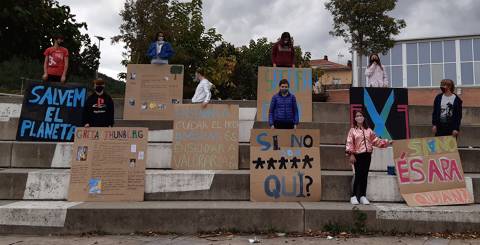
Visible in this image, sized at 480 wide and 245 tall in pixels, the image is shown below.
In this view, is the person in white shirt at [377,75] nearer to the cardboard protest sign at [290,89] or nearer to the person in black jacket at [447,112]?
the cardboard protest sign at [290,89]

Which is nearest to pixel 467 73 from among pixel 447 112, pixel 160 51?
pixel 447 112

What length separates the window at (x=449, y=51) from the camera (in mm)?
29672

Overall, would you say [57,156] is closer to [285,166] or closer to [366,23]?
[285,166]

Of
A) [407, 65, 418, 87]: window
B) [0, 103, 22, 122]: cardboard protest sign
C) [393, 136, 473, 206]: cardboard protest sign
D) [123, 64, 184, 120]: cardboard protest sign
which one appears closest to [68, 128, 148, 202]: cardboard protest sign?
[123, 64, 184, 120]: cardboard protest sign

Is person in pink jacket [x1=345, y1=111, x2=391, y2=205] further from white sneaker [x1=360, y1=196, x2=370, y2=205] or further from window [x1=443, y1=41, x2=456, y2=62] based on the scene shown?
window [x1=443, y1=41, x2=456, y2=62]

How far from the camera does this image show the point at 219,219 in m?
6.01

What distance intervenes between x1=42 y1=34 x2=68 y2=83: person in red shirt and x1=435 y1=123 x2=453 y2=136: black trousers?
7.82m

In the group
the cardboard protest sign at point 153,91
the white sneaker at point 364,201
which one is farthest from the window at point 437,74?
the white sneaker at point 364,201

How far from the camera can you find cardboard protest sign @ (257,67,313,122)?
9578mm

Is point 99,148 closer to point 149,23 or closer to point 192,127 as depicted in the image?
point 192,127

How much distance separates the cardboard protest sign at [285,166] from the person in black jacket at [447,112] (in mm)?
2362

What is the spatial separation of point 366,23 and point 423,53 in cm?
1313

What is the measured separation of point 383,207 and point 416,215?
1.56 feet

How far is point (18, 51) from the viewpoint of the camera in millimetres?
8359
